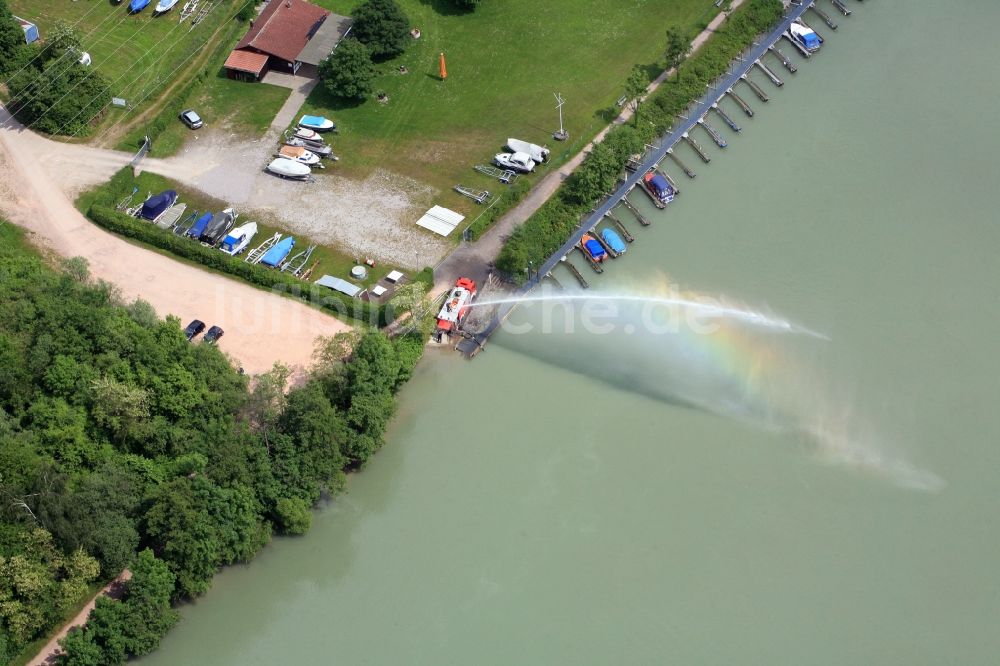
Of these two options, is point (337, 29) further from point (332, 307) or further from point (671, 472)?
point (671, 472)

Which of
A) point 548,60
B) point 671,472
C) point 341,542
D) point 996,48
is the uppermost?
point 996,48

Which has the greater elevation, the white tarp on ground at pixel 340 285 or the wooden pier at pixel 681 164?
the wooden pier at pixel 681 164

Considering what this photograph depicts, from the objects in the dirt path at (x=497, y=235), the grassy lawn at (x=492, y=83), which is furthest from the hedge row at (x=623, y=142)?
the grassy lawn at (x=492, y=83)

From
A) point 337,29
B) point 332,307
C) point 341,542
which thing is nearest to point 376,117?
point 337,29

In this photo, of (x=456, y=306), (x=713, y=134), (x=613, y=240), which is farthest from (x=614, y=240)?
(x=713, y=134)

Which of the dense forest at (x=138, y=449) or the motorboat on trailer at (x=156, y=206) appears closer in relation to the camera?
the dense forest at (x=138, y=449)

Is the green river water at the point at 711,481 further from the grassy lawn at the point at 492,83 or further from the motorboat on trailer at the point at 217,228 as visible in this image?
the motorboat on trailer at the point at 217,228
